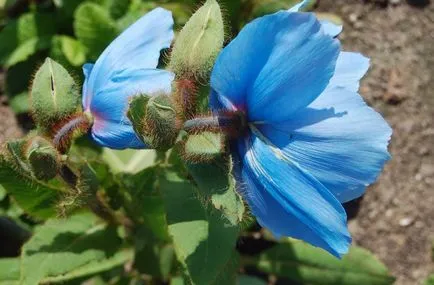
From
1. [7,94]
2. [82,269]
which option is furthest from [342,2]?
[82,269]

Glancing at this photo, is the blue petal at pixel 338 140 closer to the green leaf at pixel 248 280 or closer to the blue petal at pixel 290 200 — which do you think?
the blue petal at pixel 290 200

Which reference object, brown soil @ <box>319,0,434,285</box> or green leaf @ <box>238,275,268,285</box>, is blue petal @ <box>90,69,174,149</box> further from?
brown soil @ <box>319,0,434,285</box>

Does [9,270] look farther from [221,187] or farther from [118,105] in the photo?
[221,187]

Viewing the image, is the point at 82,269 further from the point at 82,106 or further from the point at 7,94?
the point at 7,94

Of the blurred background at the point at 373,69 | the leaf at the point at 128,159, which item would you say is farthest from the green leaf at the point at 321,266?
the leaf at the point at 128,159

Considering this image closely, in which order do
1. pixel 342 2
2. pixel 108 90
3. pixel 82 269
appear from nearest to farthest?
pixel 108 90 < pixel 82 269 < pixel 342 2

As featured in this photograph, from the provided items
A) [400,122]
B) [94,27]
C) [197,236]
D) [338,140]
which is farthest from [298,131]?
[400,122]
